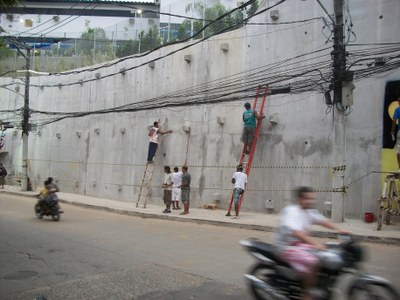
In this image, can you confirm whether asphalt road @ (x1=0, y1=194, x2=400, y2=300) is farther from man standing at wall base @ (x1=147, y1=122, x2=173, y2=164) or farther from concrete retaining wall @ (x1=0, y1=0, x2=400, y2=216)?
man standing at wall base @ (x1=147, y1=122, x2=173, y2=164)

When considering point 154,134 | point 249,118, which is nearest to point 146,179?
point 154,134

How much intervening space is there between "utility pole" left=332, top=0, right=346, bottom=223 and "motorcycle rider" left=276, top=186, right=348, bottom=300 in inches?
292

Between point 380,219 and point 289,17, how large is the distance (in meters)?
7.51

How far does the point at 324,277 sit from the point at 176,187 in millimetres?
12181

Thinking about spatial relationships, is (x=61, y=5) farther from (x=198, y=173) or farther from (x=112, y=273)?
(x=112, y=273)

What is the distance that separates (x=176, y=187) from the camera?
16688mm

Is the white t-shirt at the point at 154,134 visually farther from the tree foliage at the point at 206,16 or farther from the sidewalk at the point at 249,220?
the tree foliage at the point at 206,16

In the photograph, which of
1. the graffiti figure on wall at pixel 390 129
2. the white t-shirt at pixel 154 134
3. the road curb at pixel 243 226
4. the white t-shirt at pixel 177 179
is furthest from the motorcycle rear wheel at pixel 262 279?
the white t-shirt at pixel 154 134

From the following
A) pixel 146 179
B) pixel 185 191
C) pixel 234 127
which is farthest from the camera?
pixel 146 179

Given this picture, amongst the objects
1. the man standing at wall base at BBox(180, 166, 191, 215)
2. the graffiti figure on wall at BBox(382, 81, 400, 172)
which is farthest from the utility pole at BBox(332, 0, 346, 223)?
the man standing at wall base at BBox(180, 166, 191, 215)

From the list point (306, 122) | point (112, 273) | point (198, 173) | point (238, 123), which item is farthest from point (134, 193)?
point (112, 273)

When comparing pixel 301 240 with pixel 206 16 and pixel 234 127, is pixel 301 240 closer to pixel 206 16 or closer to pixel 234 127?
pixel 234 127

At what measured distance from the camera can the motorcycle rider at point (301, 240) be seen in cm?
466

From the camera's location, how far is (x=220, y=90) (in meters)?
16.7
